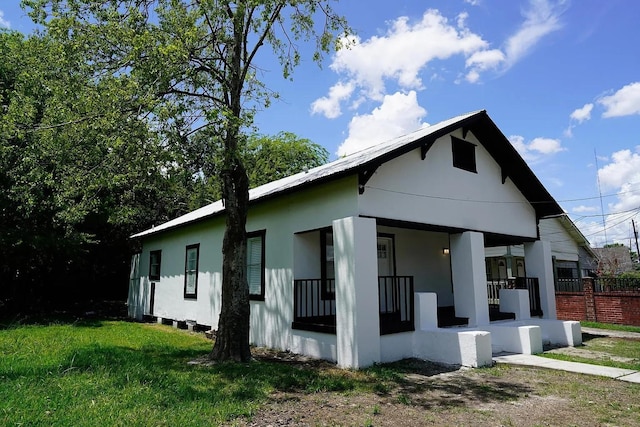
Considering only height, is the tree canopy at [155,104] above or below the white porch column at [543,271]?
above

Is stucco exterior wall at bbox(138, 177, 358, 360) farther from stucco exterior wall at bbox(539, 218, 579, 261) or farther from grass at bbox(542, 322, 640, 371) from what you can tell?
stucco exterior wall at bbox(539, 218, 579, 261)

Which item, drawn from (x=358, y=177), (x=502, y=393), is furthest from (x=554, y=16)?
(x=502, y=393)

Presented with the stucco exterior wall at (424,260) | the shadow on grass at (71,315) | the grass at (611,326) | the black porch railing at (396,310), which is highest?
the stucco exterior wall at (424,260)

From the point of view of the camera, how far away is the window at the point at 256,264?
34.7 feet

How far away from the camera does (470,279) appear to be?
970 cm

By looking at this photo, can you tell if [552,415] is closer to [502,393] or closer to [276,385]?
[502,393]

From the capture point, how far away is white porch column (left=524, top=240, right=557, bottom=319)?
12.1 metres

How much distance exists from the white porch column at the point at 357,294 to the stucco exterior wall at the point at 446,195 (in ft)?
1.69

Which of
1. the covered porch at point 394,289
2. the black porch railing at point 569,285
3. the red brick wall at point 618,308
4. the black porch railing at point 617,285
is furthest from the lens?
the black porch railing at point 569,285

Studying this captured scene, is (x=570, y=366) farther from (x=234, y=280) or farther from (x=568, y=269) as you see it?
(x=568, y=269)

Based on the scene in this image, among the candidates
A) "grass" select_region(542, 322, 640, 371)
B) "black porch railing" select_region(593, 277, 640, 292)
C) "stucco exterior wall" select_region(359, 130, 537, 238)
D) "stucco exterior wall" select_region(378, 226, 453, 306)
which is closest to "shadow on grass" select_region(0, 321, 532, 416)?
"grass" select_region(542, 322, 640, 371)

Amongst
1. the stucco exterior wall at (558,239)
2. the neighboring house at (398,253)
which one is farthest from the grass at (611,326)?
the stucco exterior wall at (558,239)

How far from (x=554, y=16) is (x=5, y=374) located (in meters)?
12.1

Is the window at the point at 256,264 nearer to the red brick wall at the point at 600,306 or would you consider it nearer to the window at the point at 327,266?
the window at the point at 327,266
